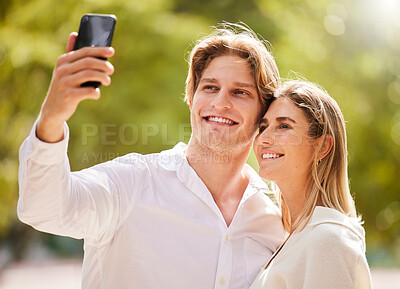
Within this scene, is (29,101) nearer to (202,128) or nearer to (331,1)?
(331,1)

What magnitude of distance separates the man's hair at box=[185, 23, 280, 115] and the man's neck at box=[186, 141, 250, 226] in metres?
0.32

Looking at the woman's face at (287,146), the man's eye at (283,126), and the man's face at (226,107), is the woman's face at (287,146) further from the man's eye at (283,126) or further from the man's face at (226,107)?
the man's face at (226,107)

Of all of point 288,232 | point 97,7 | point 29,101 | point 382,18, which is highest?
point 382,18

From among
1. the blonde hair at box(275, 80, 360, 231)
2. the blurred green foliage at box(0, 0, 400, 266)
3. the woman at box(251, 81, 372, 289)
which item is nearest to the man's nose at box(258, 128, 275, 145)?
the woman at box(251, 81, 372, 289)

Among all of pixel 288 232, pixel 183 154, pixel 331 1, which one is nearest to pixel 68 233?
pixel 183 154

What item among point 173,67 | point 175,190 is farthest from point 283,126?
point 173,67

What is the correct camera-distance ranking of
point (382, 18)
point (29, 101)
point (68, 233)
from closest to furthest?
point (68, 233)
point (29, 101)
point (382, 18)

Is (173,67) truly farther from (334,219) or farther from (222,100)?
(334,219)

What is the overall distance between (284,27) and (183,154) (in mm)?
6762

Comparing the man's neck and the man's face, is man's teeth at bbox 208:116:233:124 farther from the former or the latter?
the man's neck

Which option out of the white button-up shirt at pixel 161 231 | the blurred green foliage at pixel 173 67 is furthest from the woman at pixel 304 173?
the blurred green foliage at pixel 173 67

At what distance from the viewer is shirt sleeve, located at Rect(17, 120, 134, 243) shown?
1.59m

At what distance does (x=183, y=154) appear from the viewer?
269cm

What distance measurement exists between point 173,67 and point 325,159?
631 centimetres
